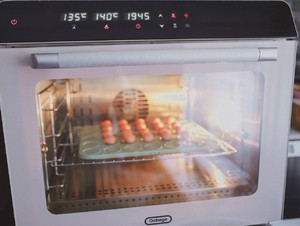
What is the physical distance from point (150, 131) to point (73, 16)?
0.57m

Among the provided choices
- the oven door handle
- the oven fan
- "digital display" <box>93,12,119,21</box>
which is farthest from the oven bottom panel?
"digital display" <box>93,12,119,21</box>

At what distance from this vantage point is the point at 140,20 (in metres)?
0.76

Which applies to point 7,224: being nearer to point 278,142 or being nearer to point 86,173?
point 86,173

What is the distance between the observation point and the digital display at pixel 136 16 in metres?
0.76

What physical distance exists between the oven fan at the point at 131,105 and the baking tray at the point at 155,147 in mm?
155

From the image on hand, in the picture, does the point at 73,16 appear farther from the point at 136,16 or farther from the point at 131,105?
the point at 131,105

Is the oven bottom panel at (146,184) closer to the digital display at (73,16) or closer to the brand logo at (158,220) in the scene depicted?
the brand logo at (158,220)

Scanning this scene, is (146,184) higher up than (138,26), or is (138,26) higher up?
(138,26)

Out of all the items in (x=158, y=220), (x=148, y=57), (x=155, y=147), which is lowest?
(x=158, y=220)

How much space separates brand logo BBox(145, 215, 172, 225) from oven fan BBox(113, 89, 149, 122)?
1.65 ft

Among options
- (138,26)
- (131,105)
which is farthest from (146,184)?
(138,26)

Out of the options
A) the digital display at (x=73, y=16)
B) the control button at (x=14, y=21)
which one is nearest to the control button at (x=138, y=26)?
the digital display at (x=73, y=16)

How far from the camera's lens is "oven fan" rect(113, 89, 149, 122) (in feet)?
4.08

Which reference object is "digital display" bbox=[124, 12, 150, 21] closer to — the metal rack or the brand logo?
the metal rack
